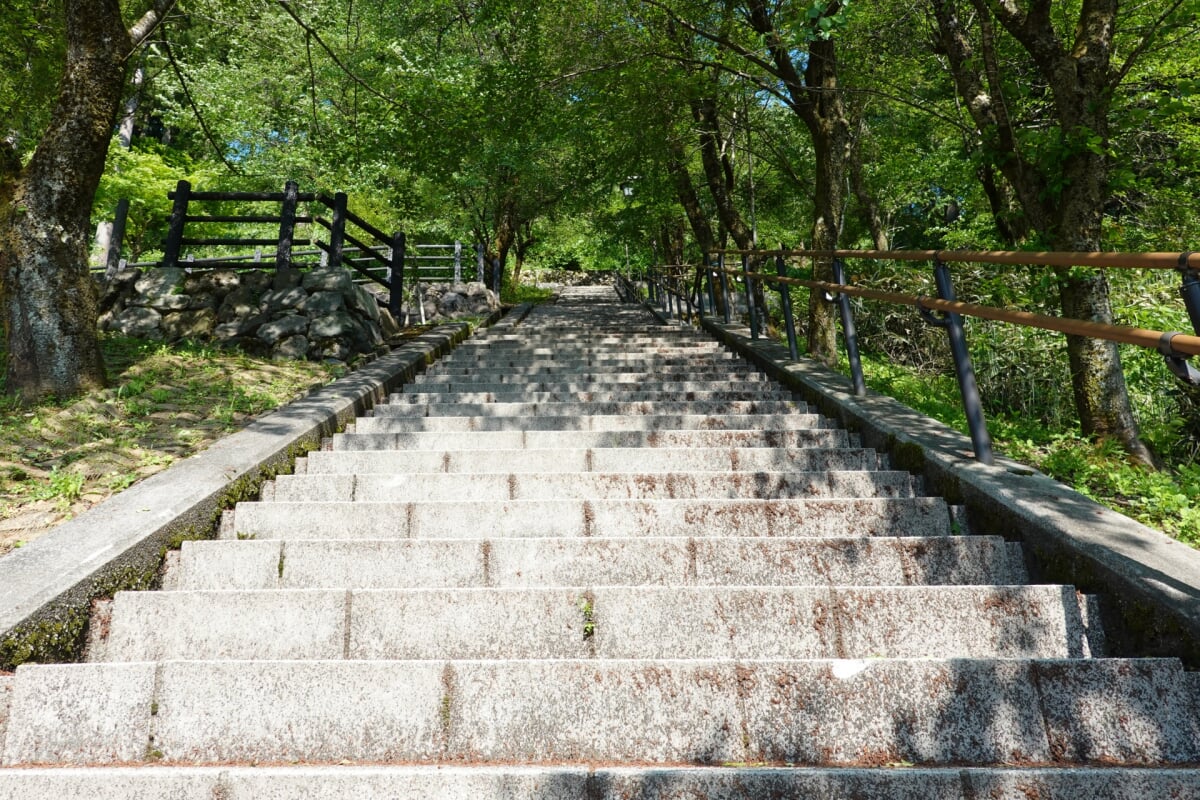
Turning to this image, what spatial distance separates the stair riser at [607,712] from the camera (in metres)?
1.89

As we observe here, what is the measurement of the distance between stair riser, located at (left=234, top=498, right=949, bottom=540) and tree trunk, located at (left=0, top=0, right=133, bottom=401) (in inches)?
126

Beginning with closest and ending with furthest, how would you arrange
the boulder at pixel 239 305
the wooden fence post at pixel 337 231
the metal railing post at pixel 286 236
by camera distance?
the boulder at pixel 239 305 → the metal railing post at pixel 286 236 → the wooden fence post at pixel 337 231

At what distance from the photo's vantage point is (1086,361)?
4.66 meters

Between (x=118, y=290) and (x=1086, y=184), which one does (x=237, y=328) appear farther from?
(x=1086, y=184)

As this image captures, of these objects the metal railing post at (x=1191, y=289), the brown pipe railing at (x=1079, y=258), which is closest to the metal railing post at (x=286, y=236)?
the brown pipe railing at (x=1079, y=258)

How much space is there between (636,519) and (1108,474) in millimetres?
2466

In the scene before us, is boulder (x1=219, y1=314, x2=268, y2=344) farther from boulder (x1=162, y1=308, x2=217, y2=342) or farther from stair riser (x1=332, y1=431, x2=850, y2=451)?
stair riser (x1=332, y1=431, x2=850, y2=451)

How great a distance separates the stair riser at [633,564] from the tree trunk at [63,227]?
3.37m

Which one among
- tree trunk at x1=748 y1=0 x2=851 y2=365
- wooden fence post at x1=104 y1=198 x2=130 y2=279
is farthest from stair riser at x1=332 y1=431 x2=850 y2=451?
wooden fence post at x1=104 y1=198 x2=130 y2=279

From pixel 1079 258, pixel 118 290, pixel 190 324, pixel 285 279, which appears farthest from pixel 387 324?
pixel 1079 258

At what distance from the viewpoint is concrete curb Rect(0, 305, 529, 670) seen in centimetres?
224

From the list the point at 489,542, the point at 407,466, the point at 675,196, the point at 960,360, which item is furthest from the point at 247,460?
the point at 675,196

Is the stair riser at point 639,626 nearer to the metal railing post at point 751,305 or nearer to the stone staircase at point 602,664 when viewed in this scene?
the stone staircase at point 602,664

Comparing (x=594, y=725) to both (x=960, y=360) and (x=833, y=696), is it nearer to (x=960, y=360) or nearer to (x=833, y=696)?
(x=833, y=696)
